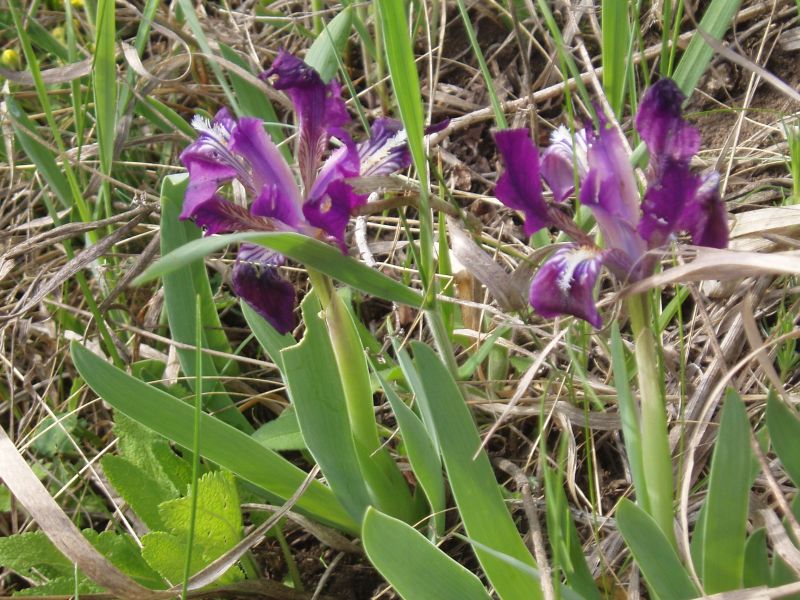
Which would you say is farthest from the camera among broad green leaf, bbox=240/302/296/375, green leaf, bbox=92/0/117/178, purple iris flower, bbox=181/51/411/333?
green leaf, bbox=92/0/117/178

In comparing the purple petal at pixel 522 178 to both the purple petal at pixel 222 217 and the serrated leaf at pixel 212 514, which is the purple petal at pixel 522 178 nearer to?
the purple petal at pixel 222 217

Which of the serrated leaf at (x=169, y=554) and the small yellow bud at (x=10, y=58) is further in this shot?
the small yellow bud at (x=10, y=58)

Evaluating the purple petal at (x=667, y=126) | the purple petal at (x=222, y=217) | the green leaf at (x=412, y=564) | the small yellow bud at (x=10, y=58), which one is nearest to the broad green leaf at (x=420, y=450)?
the green leaf at (x=412, y=564)

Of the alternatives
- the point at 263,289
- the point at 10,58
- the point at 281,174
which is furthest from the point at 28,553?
the point at 10,58

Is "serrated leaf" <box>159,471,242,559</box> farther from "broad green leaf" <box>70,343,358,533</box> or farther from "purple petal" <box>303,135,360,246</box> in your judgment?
"purple petal" <box>303,135,360,246</box>

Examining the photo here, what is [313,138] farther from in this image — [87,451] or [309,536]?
[87,451]

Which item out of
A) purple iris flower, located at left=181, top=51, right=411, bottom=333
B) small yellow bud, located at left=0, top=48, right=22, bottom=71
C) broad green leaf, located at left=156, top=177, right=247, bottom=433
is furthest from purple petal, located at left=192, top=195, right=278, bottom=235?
small yellow bud, located at left=0, top=48, right=22, bottom=71
